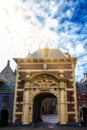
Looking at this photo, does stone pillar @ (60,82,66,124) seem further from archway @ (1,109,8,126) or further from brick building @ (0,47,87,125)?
archway @ (1,109,8,126)

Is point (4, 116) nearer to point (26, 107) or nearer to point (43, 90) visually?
point (26, 107)

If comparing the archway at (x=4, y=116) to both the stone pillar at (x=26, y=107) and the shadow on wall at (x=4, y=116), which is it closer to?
the shadow on wall at (x=4, y=116)

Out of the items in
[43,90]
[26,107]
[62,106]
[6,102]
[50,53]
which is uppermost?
[50,53]

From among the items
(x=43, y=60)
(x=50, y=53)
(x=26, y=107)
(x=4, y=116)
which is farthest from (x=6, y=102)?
(x=50, y=53)

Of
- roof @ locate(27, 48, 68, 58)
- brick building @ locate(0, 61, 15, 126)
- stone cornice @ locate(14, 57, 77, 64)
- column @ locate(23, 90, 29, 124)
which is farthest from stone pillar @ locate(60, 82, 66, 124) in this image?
brick building @ locate(0, 61, 15, 126)

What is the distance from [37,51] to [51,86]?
6456 mm

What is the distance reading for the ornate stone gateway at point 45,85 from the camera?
2322 centimetres

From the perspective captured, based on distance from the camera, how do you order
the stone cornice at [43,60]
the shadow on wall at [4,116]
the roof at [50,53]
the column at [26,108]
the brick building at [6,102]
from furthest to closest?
the roof at [50,53] < the shadow on wall at [4,116] < the stone cornice at [43,60] < the brick building at [6,102] < the column at [26,108]

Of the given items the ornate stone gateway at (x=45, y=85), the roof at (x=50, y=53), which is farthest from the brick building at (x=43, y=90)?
the roof at (x=50, y=53)

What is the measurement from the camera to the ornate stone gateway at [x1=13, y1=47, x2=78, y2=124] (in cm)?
2322

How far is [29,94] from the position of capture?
941 inches

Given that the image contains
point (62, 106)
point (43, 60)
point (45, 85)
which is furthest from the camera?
point (43, 60)

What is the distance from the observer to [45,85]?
79.0 feet

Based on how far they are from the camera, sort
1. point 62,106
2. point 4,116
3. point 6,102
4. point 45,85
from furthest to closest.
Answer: point 4,116 → point 6,102 → point 45,85 → point 62,106
